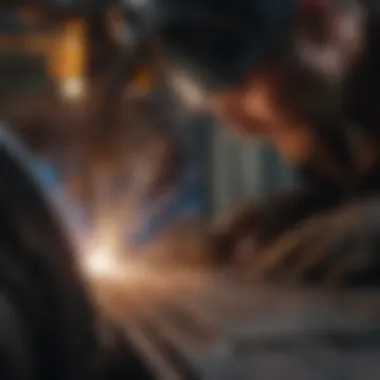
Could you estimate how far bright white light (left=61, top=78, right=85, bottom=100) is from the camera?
2.04 ft

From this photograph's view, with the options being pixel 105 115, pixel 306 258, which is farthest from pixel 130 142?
pixel 306 258

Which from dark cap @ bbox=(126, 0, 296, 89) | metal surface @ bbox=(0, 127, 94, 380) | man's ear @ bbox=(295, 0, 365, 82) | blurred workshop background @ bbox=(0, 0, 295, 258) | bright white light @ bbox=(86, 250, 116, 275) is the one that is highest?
man's ear @ bbox=(295, 0, 365, 82)

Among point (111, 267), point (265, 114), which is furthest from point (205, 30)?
point (111, 267)

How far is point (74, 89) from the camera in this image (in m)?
0.62

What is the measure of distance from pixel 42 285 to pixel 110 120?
0.22m

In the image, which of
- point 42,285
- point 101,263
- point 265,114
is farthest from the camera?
point 265,114

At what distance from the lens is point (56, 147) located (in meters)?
0.60

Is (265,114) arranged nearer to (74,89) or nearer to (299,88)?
(299,88)

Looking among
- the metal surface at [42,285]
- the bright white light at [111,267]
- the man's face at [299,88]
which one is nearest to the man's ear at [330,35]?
the man's face at [299,88]

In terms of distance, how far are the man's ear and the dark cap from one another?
2.4 inches

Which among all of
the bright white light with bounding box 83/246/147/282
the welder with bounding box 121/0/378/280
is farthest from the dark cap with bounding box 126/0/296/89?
the bright white light with bounding box 83/246/147/282

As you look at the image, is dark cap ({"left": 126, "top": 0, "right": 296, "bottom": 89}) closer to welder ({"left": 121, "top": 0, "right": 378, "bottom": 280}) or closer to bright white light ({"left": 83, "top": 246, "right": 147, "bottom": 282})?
welder ({"left": 121, "top": 0, "right": 378, "bottom": 280})

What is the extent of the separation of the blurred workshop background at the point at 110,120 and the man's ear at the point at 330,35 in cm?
13

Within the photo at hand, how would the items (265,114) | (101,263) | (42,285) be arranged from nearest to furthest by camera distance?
(42,285) → (101,263) → (265,114)
